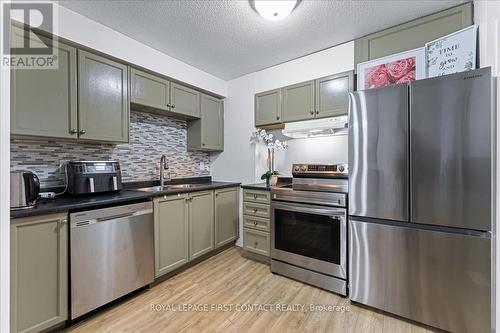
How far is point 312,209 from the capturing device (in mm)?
2182

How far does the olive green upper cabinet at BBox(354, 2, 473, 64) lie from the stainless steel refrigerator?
677 mm

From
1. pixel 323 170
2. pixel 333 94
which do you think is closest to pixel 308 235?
pixel 323 170

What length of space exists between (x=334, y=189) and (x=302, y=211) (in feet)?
1.27

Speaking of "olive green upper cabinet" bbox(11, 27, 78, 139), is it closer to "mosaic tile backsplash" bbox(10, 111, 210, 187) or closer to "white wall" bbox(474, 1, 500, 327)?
"mosaic tile backsplash" bbox(10, 111, 210, 187)

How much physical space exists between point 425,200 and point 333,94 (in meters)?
1.38


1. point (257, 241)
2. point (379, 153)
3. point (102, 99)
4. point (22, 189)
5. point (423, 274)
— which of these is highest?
point (102, 99)

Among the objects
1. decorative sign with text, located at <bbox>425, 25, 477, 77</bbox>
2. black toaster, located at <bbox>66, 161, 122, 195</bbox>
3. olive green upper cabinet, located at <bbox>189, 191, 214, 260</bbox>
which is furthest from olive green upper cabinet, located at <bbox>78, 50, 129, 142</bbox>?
decorative sign with text, located at <bbox>425, 25, 477, 77</bbox>

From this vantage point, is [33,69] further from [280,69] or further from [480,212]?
[480,212]

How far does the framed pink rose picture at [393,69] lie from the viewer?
2.03 meters

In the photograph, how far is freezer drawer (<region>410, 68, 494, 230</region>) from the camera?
1.44 meters

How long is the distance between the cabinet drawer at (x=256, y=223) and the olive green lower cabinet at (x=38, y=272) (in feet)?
5.74

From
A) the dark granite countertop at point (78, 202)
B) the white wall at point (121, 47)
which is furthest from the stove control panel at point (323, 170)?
the white wall at point (121, 47)

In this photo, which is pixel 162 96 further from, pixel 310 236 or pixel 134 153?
pixel 310 236

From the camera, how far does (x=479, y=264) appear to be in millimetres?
1462
